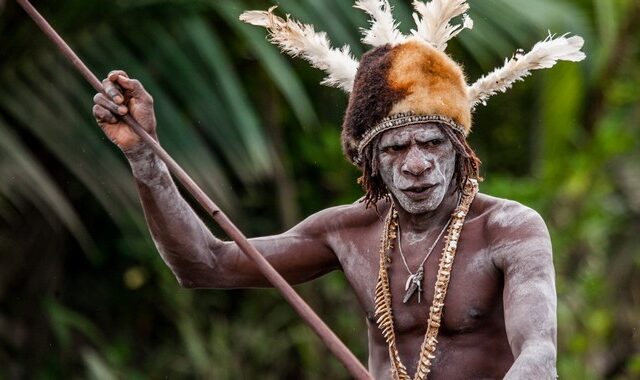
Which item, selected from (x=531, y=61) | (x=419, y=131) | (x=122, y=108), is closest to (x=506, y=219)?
(x=419, y=131)

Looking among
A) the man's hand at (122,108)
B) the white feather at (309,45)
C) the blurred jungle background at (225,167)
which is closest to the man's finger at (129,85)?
the man's hand at (122,108)

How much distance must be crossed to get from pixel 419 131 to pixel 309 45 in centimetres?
52

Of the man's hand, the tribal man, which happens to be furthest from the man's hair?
the man's hand

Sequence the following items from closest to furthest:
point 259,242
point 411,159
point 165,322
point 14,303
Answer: point 411,159 → point 259,242 → point 14,303 → point 165,322

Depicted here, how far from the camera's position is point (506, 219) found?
16.4 ft

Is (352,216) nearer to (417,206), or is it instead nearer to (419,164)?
(417,206)

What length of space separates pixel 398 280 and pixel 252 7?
476 centimetres

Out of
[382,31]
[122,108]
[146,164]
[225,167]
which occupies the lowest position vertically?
[225,167]

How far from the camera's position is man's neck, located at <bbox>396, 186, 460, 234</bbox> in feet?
16.9

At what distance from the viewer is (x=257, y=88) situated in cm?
1055

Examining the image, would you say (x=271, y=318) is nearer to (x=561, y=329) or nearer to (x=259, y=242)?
(x=561, y=329)

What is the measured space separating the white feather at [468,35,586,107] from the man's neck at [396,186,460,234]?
0.33 m

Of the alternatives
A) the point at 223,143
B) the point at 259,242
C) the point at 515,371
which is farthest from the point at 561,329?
the point at 515,371

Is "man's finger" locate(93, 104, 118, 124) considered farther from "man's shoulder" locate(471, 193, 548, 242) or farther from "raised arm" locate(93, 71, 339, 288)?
"man's shoulder" locate(471, 193, 548, 242)
